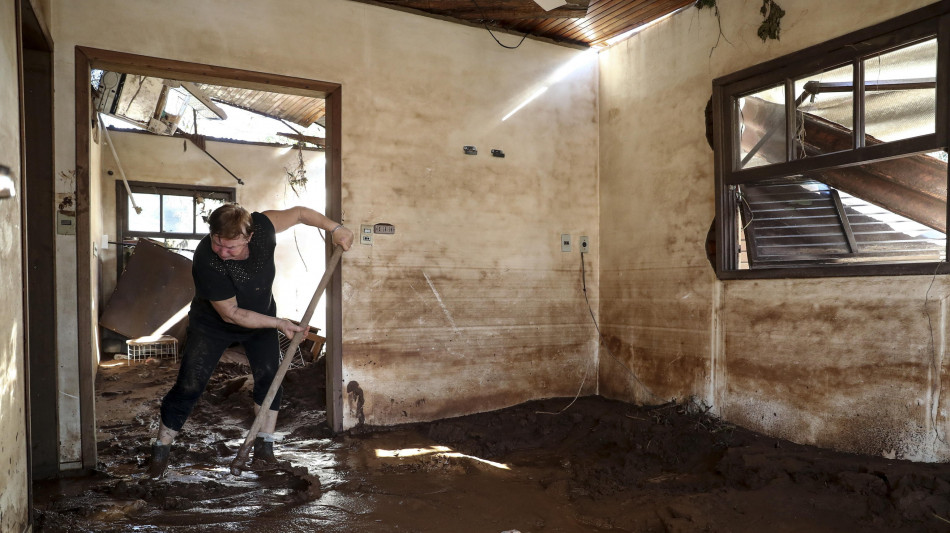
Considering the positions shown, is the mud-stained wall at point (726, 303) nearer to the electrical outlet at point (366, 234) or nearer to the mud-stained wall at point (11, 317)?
the electrical outlet at point (366, 234)

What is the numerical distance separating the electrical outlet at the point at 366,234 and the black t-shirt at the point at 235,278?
2.75 feet

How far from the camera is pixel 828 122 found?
3240mm

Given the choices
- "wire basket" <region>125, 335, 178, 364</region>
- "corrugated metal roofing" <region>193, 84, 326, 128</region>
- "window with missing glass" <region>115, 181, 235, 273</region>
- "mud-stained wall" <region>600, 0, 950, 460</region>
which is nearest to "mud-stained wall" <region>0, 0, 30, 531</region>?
"mud-stained wall" <region>600, 0, 950, 460</region>

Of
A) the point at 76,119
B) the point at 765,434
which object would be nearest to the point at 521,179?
the point at 765,434

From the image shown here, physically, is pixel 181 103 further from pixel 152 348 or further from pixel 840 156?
pixel 840 156

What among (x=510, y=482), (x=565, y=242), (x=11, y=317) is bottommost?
(x=510, y=482)

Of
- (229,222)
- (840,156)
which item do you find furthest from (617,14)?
(229,222)

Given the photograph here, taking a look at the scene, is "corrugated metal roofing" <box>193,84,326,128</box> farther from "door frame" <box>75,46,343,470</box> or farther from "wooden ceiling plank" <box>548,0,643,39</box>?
"wooden ceiling plank" <box>548,0,643,39</box>

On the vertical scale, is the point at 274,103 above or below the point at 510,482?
above

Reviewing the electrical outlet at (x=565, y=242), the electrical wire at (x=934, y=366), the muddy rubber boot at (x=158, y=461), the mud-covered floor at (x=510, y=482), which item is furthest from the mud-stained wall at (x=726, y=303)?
the muddy rubber boot at (x=158, y=461)

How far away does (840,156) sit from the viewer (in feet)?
10.1

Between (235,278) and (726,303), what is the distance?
306cm

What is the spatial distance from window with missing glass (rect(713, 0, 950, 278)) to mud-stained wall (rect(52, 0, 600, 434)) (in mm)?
1373

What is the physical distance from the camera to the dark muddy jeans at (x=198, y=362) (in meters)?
3.09
